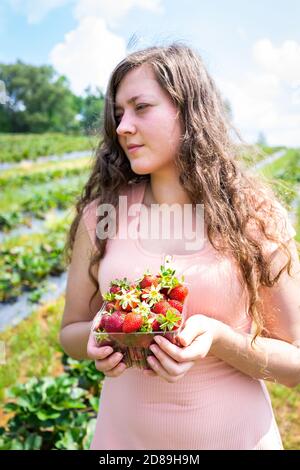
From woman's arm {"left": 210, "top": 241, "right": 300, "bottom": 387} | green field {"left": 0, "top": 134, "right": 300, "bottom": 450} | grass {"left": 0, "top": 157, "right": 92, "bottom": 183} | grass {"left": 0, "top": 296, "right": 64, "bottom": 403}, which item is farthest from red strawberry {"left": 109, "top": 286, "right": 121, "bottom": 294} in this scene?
grass {"left": 0, "top": 157, "right": 92, "bottom": 183}

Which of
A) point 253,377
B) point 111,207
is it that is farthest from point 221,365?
point 111,207

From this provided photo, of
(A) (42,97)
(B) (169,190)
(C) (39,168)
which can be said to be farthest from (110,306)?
(A) (42,97)

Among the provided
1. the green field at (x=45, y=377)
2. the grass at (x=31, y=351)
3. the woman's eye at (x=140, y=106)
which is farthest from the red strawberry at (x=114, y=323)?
the grass at (x=31, y=351)

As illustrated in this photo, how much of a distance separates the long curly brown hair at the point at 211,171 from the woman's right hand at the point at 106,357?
32 centimetres

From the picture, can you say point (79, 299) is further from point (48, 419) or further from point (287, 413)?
point (287, 413)

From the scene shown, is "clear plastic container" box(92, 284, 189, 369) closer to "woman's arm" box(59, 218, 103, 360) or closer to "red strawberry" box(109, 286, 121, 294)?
"red strawberry" box(109, 286, 121, 294)

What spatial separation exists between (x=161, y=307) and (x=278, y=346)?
0.37 meters

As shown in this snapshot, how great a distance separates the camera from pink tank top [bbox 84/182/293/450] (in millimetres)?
1212

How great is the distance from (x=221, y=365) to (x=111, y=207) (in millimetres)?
570

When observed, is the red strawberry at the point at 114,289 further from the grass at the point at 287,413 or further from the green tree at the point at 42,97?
the green tree at the point at 42,97

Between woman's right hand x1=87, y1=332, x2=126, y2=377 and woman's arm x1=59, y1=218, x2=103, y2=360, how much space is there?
251 millimetres

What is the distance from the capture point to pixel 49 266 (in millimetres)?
4719

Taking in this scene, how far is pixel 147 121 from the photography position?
1.24 m
